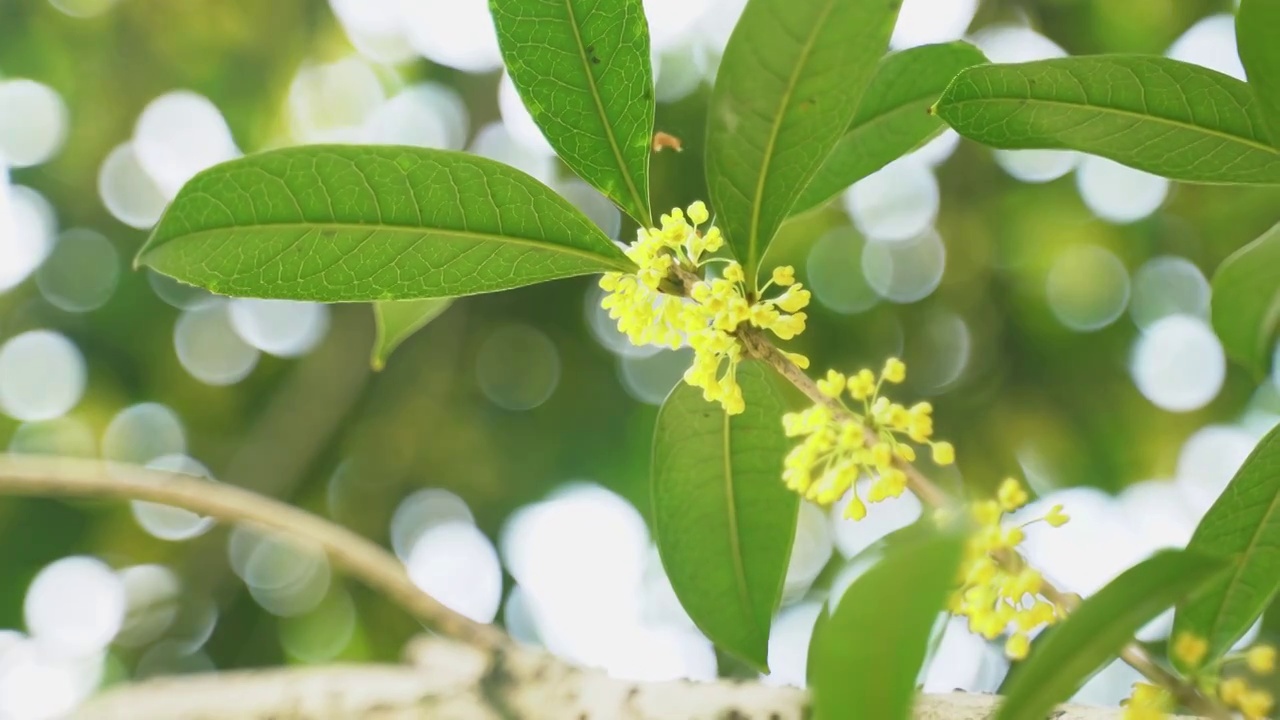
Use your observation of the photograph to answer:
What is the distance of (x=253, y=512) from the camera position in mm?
1287

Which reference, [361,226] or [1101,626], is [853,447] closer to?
[1101,626]

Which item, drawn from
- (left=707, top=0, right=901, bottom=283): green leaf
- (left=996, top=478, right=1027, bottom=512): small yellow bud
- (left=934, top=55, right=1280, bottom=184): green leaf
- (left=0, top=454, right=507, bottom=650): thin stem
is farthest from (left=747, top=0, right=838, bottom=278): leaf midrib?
(left=0, top=454, right=507, bottom=650): thin stem

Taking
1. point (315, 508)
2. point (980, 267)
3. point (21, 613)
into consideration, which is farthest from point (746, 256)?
point (21, 613)

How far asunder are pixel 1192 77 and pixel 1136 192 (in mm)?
2040

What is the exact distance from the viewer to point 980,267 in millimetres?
2715

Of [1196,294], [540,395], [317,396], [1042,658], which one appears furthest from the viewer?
[540,395]

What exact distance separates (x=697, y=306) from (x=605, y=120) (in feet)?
0.67

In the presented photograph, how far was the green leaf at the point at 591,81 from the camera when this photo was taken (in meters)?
0.80

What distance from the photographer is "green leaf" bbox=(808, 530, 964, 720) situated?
46cm

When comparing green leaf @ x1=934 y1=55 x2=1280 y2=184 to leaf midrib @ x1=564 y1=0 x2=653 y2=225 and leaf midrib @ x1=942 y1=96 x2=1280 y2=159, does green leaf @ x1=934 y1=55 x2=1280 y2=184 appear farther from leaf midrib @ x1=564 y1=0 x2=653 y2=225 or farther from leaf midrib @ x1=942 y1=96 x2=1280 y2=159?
leaf midrib @ x1=564 y1=0 x2=653 y2=225

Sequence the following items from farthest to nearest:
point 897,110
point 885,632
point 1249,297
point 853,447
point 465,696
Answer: point 465,696 → point 1249,297 → point 897,110 → point 853,447 → point 885,632

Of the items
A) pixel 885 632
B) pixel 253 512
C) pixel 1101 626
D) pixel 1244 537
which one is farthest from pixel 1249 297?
pixel 253 512

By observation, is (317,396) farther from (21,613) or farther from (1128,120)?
(1128,120)

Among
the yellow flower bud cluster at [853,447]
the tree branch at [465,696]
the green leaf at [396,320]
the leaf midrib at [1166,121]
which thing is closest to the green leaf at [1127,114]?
the leaf midrib at [1166,121]
